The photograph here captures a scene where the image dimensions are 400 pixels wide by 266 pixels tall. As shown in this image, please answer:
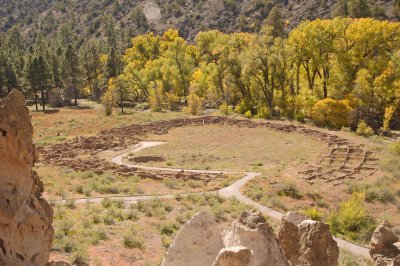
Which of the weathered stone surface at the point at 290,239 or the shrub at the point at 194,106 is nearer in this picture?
the weathered stone surface at the point at 290,239

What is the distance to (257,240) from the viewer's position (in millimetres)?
7613

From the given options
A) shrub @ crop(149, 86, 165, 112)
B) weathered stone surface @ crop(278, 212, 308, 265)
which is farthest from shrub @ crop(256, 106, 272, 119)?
weathered stone surface @ crop(278, 212, 308, 265)

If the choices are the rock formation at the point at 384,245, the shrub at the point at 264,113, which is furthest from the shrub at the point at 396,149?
the rock formation at the point at 384,245

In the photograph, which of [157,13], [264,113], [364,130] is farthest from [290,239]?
[157,13]

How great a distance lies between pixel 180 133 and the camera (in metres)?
44.8

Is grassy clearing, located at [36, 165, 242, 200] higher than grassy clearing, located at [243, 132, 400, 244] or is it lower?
higher

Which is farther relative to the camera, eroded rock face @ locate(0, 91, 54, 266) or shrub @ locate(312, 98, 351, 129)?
shrub @ locate(312, 98, 351, 129)

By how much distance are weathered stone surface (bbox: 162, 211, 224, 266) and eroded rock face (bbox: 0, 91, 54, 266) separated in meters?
2.40

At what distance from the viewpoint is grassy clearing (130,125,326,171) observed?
33625 millimetres

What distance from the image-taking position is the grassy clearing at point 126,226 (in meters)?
15.1

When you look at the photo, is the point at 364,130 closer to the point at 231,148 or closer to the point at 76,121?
the point at 231,148

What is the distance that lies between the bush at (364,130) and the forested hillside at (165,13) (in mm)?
34860

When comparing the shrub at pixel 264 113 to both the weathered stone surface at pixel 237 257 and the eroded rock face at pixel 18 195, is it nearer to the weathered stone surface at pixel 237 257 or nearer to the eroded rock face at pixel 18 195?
the eroded rock face at pixel 18 195

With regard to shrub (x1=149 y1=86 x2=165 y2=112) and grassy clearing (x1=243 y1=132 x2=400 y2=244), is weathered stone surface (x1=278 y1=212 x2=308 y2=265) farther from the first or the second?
shrub (x1=149 y1=86 x2=165 y2=112)
